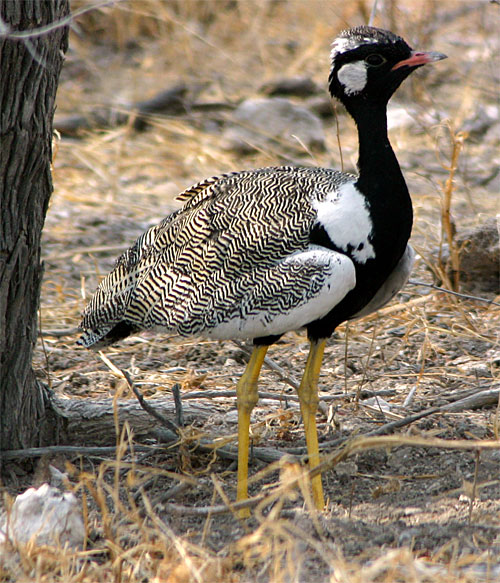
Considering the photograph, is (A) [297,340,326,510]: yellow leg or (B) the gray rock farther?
(A) [297,340,326,510]: yellow leg

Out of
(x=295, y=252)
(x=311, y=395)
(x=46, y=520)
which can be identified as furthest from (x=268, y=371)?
(x=46, y=520)

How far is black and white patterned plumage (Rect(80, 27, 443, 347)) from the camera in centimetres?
285

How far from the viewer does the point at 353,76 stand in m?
3.04

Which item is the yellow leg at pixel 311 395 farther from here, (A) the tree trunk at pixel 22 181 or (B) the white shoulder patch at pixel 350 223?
(A) the tree trunk at pixel 22 181

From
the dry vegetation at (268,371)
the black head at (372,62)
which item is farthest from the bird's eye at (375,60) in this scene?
the dry vegetation at (268,371)

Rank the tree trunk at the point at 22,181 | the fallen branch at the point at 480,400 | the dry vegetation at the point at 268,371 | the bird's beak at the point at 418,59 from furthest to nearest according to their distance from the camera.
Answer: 1. the fallen branch at the point at 480,400
2. the bird's beak at the point at 418,59
3. the tree trunk at the point at 22,181
4. the dry vegetation at the point at 268,371

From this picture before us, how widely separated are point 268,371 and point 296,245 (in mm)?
1267

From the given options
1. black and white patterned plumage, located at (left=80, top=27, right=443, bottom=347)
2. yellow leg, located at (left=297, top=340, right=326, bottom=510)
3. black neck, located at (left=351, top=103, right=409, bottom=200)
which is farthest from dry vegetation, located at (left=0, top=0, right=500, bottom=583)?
black neck, located at (left=351, top=103, right=409, bottom=200)

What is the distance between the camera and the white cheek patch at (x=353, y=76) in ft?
9.93

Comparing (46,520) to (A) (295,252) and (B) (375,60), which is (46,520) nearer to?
(A) (295,252)

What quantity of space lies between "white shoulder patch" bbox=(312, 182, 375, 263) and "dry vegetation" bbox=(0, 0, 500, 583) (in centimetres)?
61

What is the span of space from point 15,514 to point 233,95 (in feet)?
17.6

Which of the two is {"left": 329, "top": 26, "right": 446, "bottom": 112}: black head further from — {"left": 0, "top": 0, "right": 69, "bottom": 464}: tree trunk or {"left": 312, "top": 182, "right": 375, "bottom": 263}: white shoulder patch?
{"left": 0, "top": 0, "right": 69, "bottom": 464}: tree trunk

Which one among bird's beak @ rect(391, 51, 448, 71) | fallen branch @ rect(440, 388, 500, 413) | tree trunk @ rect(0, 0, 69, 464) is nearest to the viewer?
tree trunk @ rect(0, 0, 69, 464)
